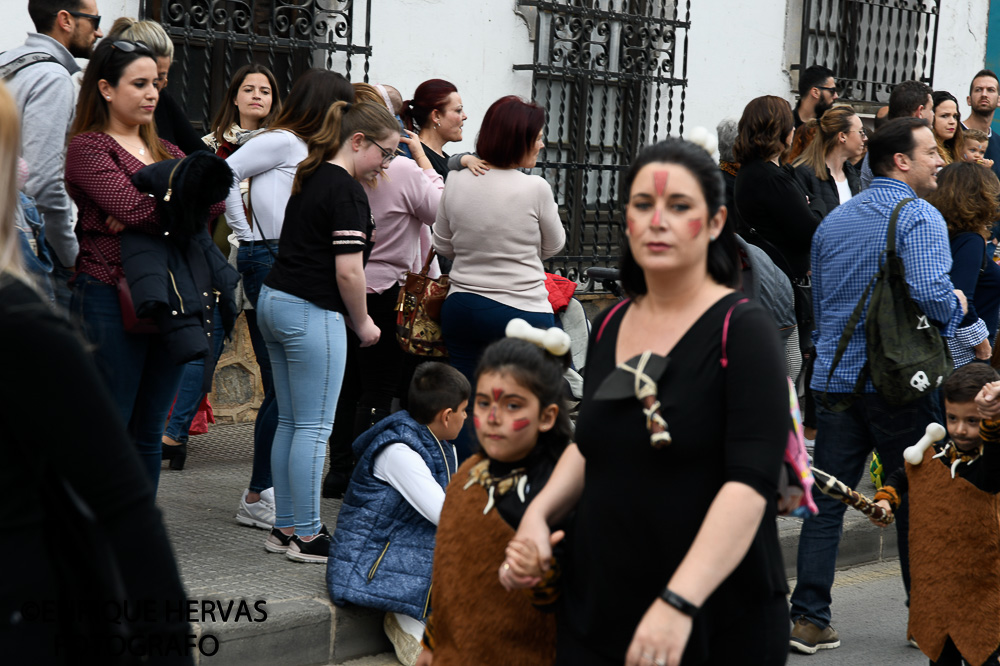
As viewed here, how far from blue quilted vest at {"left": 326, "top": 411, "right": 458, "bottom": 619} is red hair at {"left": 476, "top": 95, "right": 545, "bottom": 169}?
4.36 ft

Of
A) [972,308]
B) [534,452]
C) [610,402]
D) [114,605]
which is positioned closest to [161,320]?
[534,452]

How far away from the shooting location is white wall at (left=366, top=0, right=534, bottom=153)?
7.60m

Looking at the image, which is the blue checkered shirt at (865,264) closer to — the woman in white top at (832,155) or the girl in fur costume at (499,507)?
the girl in fur costume at (499,507)

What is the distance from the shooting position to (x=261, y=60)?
737cm

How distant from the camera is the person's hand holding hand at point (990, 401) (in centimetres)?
354

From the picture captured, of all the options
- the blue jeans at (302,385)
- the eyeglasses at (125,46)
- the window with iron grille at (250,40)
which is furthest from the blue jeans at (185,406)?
the eyeglasses at (125,46)

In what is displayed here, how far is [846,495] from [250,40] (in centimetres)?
498

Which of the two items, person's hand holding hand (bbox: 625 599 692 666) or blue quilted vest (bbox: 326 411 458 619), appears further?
blue quilted vest (bbox: 326 411 458 619)

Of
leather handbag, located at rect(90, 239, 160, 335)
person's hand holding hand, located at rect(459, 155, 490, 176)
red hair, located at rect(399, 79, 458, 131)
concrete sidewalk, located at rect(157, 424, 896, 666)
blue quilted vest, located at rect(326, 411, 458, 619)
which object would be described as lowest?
concrete sidewalk, located at rect(157, 424, 896, 666)

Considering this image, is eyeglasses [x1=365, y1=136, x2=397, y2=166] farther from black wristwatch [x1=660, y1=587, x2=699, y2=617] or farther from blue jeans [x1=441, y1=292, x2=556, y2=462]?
black wristwatch [x1=660, y1=587, x2=699, y2=617]

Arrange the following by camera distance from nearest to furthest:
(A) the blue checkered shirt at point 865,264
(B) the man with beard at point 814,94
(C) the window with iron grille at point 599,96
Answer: (A) the blue checkered shirt at point 865,264 → (B) the man with beard at point 814,94 → (C) the window with iron grille at point 599,96

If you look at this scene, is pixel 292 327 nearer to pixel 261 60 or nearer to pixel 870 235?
pixel 870 235

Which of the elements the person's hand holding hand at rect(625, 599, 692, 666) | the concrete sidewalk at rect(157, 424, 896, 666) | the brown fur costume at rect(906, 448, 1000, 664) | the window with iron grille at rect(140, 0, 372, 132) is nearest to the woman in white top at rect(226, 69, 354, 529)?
the concrete sidewalk at rect(157, 424, 896, 666)

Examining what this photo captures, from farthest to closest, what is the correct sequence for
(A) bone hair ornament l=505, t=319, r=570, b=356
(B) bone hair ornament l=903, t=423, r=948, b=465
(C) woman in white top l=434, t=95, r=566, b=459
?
(C) woman in white top l=434, t=95, r=566, b=459, (B) bone hair ornament l=903, t=423, r=948, b=465, (A) bone hair ornament l=505, t=319, r=570, b=356
